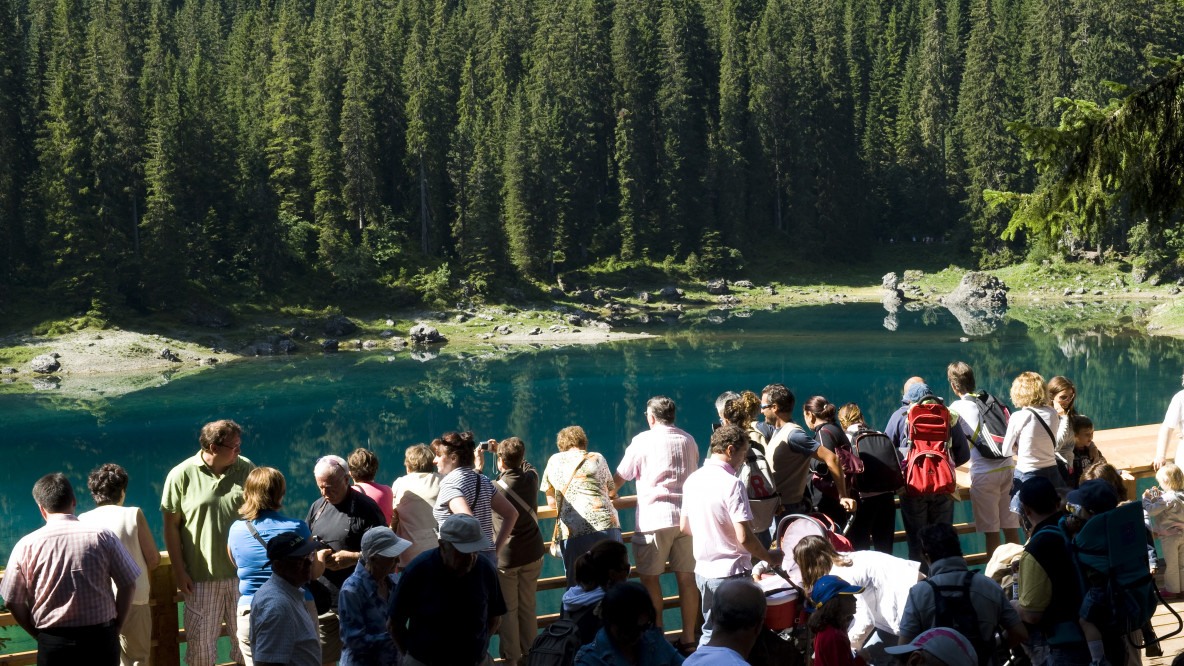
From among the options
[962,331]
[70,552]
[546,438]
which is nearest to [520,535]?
[70,552]

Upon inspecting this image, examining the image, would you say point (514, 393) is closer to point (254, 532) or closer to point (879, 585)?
point (254, 532)

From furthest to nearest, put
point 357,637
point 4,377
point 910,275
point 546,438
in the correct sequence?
1. point 910,275
2. point 4,377
3. point 546,438
4. point 357,637

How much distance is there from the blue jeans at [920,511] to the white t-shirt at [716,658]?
3.76m

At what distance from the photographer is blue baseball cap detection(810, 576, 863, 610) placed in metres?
4.54

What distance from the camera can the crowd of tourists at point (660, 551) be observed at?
180 inches

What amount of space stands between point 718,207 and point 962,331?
26.7 meters

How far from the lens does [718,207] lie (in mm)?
71062

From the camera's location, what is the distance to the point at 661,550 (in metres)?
6.63

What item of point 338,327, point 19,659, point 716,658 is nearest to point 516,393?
point 338,327

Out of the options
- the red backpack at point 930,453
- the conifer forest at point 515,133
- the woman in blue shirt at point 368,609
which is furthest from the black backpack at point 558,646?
the conifer forest at point 515,133

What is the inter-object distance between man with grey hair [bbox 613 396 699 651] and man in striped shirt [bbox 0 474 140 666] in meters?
3.10

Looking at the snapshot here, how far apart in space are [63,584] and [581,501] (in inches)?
115

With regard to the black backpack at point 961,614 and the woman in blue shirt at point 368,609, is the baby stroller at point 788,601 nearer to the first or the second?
the black backpack at point 961,614

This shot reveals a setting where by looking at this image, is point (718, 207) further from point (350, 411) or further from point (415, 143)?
point (350, 411)
